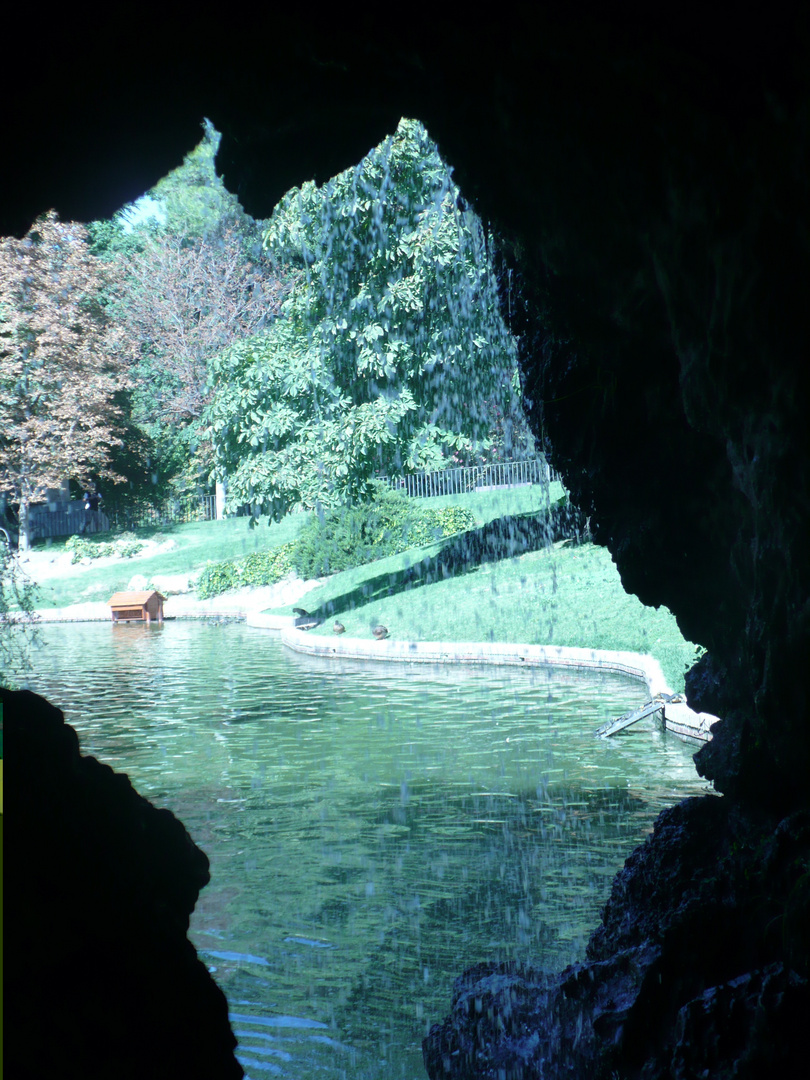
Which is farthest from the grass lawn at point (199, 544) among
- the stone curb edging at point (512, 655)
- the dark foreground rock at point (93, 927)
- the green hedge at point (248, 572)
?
the dark foreground rock at point (93, 927)

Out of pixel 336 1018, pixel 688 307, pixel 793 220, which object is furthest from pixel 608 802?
pixel 793 220

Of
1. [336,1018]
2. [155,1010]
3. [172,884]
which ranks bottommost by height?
[336,1018]

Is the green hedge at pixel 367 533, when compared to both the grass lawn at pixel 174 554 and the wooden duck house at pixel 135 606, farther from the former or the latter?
the wooden duck house at pixel 135 606

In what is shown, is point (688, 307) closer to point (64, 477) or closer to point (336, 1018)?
point (336, 1018)

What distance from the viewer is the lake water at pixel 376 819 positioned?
5.76 meters

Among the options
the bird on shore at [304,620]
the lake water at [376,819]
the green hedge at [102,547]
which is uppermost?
the green hedge at [102,547]

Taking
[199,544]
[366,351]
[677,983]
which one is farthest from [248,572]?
[677,983]

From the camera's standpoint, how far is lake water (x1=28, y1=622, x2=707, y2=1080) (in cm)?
576

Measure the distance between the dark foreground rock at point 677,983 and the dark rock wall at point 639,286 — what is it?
1 cm

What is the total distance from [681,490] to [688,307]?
1.74m

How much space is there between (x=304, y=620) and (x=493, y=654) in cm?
616

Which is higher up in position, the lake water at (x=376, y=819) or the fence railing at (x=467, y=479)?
the fence railing at (x=467, y=479)

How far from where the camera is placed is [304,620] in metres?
21.8

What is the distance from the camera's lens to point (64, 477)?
35031 mm
